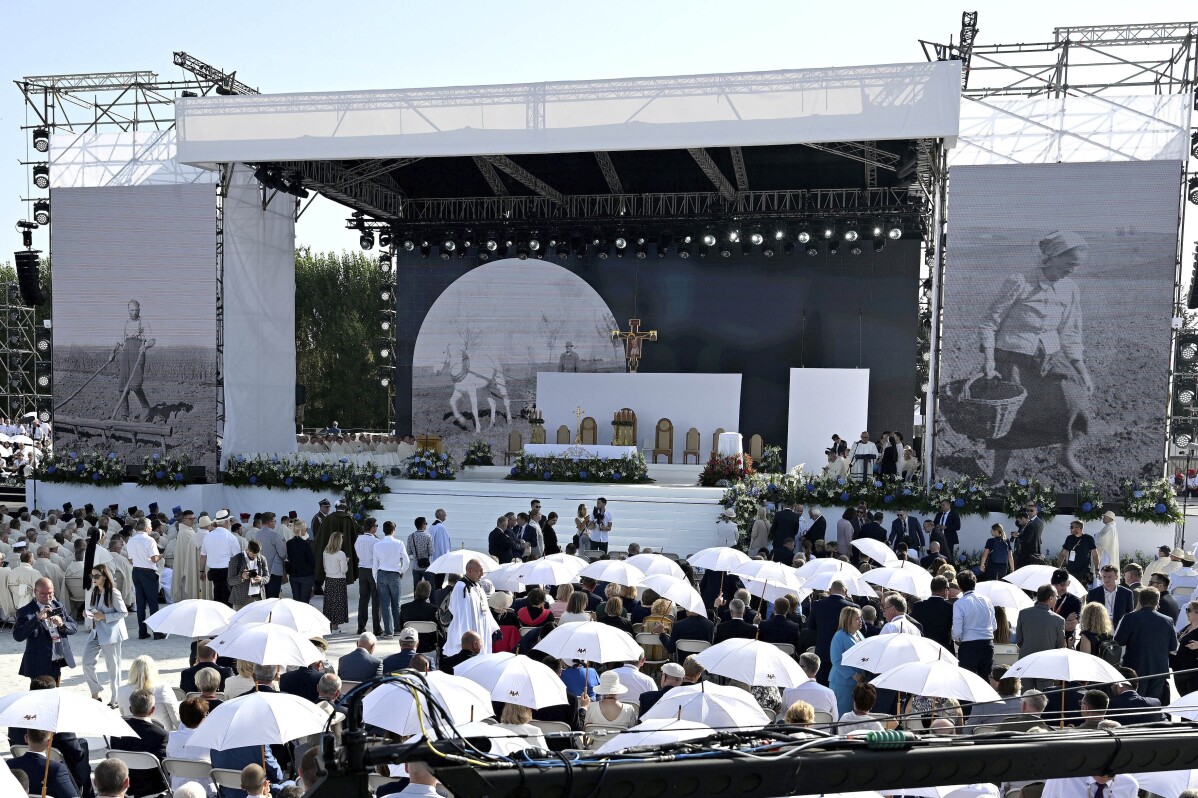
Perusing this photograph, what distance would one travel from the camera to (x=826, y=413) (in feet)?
86.0

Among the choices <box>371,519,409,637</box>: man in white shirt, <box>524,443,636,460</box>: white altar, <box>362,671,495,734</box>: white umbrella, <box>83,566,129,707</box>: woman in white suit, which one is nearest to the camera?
<box>362,671,495,734</box>: white umbrella

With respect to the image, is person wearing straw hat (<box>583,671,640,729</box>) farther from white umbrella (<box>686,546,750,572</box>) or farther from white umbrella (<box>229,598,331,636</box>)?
white umbrella (<box>686,546,750,572</box>)

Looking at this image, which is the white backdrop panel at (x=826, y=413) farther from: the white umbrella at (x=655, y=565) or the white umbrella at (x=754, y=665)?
the white umbrella at (x=754, y=665)

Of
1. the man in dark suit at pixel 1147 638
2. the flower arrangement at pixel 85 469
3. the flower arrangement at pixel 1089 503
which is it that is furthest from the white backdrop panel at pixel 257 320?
the man in dark suit at pixel 1147 638

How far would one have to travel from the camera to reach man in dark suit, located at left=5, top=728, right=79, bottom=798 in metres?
6.17

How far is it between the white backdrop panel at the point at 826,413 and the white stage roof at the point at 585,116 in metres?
7.68

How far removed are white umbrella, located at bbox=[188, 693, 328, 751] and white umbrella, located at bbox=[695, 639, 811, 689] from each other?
2.81 metres

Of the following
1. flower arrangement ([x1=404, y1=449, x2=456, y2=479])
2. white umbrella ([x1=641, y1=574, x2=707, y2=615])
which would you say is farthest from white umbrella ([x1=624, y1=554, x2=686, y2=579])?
flower arrangement ([x1=404, y1=449, x2=456, y2=479])

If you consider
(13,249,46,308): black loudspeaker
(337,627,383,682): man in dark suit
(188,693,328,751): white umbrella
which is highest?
(13,249,46,308): black loudspeaker

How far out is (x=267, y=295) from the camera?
24.9 meters

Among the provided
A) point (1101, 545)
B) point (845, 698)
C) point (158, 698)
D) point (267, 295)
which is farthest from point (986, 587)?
point (267, 295)

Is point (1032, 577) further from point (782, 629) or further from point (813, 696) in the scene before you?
point (813, 696)

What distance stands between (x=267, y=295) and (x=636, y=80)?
31.3ft

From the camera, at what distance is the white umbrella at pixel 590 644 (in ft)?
27.6
